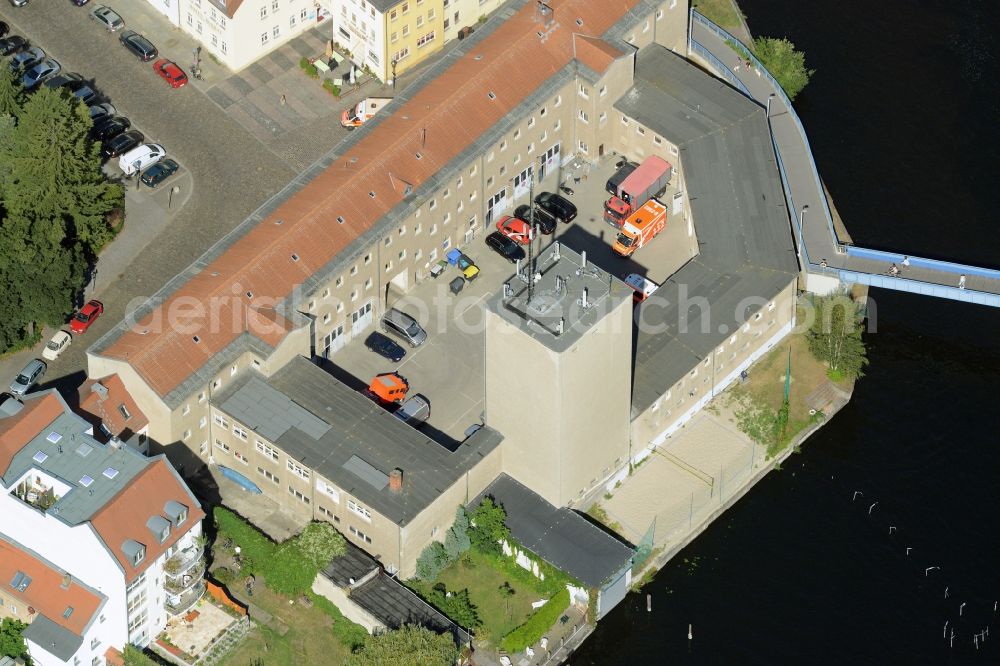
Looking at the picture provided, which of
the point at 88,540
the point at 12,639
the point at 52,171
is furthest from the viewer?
the point at 52,171

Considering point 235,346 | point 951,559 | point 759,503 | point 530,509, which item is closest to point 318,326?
point 235,346

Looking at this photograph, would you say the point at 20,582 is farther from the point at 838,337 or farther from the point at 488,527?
the point at 838,337

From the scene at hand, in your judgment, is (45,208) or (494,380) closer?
(494,380)

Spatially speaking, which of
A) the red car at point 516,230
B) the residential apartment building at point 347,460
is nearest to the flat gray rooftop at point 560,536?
the residential apartment building at point 347,460

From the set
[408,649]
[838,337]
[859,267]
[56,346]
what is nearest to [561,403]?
[408,649]

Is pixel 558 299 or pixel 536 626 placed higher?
pixel 558 299
